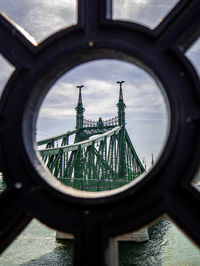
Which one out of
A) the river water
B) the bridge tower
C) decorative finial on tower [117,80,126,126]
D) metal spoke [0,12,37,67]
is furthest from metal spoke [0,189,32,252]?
decorative finial on tower [117,80,126,126]

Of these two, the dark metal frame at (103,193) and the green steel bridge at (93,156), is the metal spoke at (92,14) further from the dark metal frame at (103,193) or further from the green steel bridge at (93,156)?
the green steel bridge at (93,156)

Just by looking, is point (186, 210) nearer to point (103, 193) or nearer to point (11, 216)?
point (103, 193)

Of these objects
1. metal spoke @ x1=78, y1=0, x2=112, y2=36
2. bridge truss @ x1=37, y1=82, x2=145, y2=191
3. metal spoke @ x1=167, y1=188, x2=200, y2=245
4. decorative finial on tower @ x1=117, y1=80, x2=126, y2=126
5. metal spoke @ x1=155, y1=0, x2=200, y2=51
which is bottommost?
metal spoke @ x1=167, y1=188, x2=200, y2=245

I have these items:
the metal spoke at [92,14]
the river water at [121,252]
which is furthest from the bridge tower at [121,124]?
the metal spoke at [92,14]

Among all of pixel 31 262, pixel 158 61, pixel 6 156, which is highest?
pixel 158 61

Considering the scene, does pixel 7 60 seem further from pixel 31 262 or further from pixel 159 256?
pixel 159 256

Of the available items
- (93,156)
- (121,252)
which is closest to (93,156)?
(93,156)

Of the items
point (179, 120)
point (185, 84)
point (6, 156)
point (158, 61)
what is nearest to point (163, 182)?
point (179, 120)

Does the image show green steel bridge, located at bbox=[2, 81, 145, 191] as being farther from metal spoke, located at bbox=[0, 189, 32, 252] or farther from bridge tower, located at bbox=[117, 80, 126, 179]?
metal spoke, located at bbox=[0, 189, 32, 252]
